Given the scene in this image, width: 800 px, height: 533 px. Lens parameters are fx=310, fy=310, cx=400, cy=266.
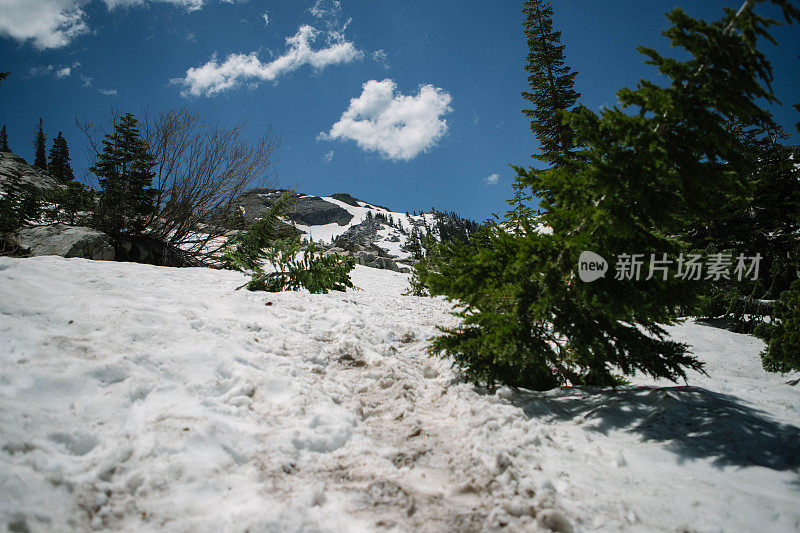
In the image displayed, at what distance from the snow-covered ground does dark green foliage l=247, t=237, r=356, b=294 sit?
2.72 metres

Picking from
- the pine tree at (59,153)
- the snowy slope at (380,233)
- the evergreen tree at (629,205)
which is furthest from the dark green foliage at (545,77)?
the pine tree at (59,153)

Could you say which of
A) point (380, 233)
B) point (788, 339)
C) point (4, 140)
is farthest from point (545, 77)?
point (380, 233)

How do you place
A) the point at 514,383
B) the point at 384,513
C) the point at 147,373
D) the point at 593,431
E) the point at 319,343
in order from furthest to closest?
the point at 319,343
the point at 514,383
the point at 593,431
the point at 147,373
the point at 384,513

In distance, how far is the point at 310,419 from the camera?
2740mm

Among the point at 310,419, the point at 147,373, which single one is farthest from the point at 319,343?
the point at 147,373

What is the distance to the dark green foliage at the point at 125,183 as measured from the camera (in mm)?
10547

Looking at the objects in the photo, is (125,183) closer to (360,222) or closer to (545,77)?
(545,77)

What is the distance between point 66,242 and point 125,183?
10.1 ft

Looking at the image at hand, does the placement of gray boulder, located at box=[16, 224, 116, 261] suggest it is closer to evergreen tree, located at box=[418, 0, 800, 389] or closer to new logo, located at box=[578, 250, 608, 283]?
evergreen tree, located at box=[418, 0, 800, 389]

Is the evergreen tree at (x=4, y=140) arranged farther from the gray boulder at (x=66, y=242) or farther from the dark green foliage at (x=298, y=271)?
the dark green foliage at (x=298, y=271)

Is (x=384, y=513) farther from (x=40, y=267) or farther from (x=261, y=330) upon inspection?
(x=40, y=267)

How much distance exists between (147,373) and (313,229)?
153 meters

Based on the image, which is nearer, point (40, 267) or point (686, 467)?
point (686, 467)

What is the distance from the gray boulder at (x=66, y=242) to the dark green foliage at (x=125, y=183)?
3.85 ft
